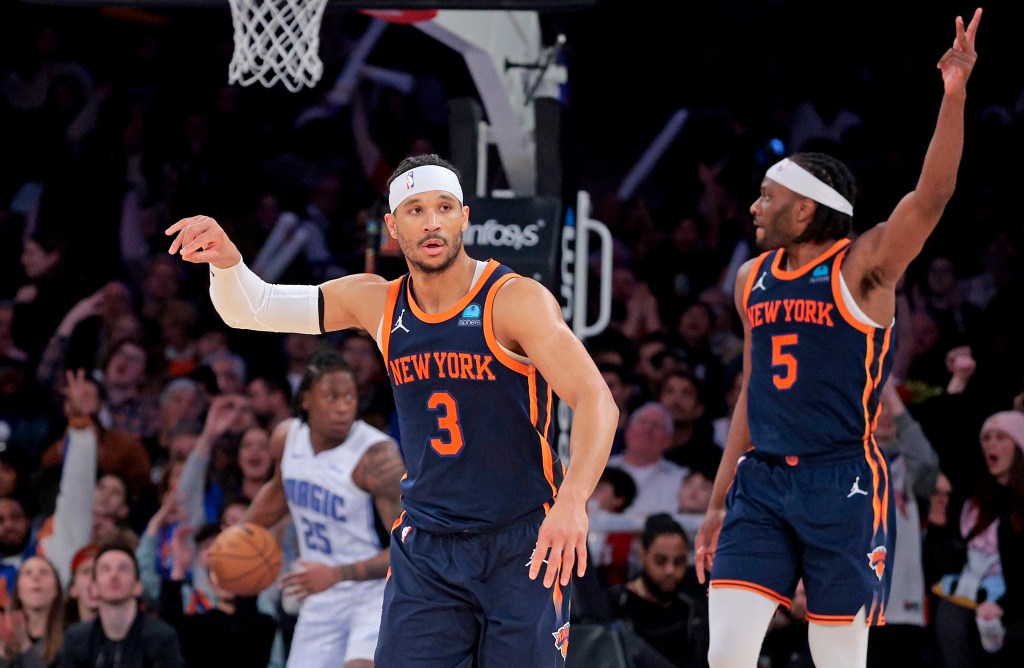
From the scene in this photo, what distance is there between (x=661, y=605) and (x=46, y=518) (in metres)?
3.78

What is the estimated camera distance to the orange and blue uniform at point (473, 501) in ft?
13.6

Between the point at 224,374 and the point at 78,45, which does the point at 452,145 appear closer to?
the point at 224,374

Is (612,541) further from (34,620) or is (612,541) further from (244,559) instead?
(34,620)

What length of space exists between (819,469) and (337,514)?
2.34 m

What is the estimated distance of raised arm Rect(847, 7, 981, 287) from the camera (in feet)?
14.3

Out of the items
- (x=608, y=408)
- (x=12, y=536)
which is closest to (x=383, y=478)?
(x=608, y=408)

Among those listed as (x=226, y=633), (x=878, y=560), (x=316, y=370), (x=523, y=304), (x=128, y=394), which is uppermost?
(x=128, y=394)

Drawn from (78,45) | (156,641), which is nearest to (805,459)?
(156,641)

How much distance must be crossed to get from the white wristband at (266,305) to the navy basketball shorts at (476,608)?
0.86 meters

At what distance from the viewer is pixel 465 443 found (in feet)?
13.9

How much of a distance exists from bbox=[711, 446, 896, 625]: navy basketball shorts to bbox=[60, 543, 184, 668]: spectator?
342cm

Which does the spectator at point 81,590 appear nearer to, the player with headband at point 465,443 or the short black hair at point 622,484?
the short black hair at point 622,484

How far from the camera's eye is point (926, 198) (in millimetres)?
4465

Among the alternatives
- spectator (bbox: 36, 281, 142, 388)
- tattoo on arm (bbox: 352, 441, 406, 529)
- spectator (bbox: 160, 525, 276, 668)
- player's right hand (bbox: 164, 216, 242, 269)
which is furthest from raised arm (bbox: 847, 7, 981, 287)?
spectator (bbox: 36, 281, 142, 388)
